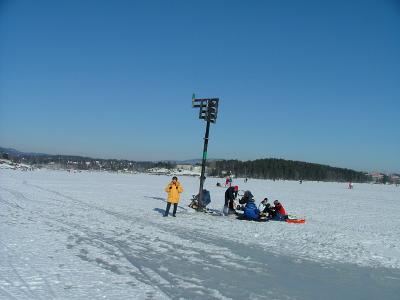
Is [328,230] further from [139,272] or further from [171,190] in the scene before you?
[139,272]

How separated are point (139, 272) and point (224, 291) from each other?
156 centimetres

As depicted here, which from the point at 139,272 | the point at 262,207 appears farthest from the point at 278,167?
the point at 139,272

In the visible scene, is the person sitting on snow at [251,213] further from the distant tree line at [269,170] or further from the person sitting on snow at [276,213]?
the distant tree line at [269,170]

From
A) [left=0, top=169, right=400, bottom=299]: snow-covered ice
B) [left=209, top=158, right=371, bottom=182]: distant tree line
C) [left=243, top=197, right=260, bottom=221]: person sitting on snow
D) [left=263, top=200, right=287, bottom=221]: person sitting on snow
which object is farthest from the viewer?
[left=209, top=158, right=371, bottom=182]: distant tree line

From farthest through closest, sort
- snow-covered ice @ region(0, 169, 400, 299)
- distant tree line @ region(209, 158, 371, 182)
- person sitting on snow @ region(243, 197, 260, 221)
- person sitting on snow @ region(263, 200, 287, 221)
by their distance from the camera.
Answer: distant tree line @ region(209, 158, 371, 182) < person sitting on snow @ region(263, 200, 287, 221) < person sitting on snow @ region(243, 197, 260, 221) < snow-covered ice @ region(0, 169, 400, 299)

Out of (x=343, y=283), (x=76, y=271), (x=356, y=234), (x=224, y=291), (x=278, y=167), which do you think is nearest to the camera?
(x=224, y=291)

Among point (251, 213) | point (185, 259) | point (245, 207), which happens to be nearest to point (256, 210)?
point (251, 213)

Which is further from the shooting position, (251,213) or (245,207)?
(245,207)

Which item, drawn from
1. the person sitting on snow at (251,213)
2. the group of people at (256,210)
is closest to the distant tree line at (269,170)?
the group of people at (256,210)

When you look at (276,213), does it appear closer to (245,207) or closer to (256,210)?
(256,210)

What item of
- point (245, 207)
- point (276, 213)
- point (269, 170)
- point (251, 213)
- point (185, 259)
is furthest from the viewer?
point (269, 170)

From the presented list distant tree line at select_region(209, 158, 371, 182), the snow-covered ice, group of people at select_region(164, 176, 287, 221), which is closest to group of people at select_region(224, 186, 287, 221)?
group of people at select_region(164, 176, 287, 221)

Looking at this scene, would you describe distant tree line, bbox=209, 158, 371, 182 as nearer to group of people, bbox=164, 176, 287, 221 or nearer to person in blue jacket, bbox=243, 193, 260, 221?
group of people, bbox=164, 176, 287, 221

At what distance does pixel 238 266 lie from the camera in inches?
332
